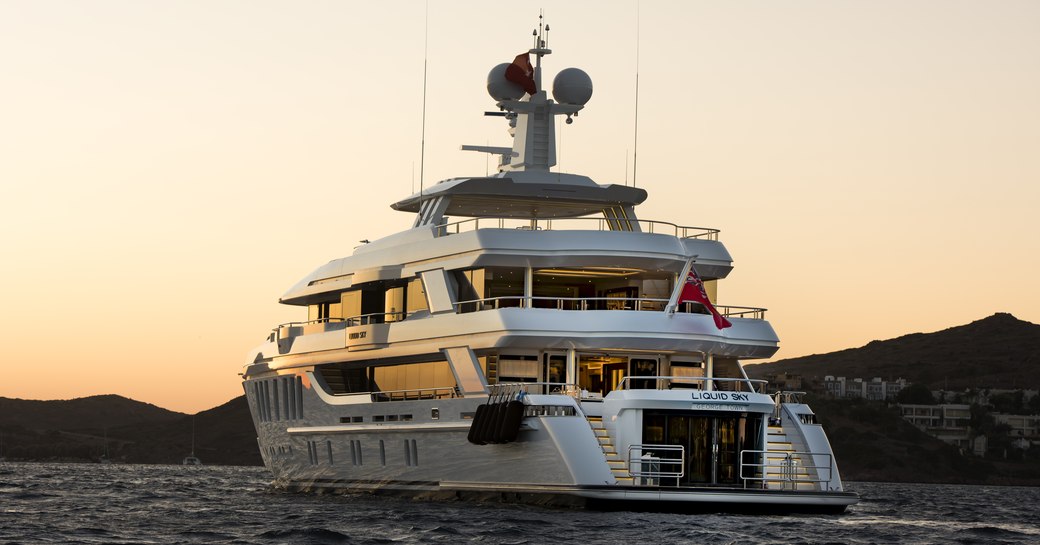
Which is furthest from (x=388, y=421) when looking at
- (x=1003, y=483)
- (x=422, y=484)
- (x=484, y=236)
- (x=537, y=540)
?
(x=1003, y=483)

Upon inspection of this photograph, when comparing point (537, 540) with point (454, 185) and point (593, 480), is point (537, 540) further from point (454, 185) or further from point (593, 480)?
point (454, 185)

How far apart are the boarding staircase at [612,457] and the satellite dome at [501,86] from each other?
13669mm

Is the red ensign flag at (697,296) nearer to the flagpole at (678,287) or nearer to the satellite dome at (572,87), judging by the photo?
the flagpole at (678,287)

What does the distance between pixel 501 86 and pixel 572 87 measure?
1.98 metres

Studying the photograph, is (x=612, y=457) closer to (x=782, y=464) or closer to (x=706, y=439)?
(x=706, y=439)

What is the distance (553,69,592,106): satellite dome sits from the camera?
45.1 meters

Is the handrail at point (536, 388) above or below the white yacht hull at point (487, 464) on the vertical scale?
above

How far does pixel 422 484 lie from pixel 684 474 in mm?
7226

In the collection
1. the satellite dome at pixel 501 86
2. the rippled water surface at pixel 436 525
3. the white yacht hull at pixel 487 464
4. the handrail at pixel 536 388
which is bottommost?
the rippled water surface at pixel 436 525

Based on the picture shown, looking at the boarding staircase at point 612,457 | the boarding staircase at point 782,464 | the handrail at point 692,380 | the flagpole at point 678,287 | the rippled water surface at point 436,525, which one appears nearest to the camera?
the rippled water surface at point 436,525

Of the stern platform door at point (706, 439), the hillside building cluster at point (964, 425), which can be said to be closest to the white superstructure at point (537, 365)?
the stern platform door at point (706, 439)

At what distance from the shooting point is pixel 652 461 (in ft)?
111

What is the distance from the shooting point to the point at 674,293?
36312 millimetres

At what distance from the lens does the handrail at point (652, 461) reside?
33500 mm
